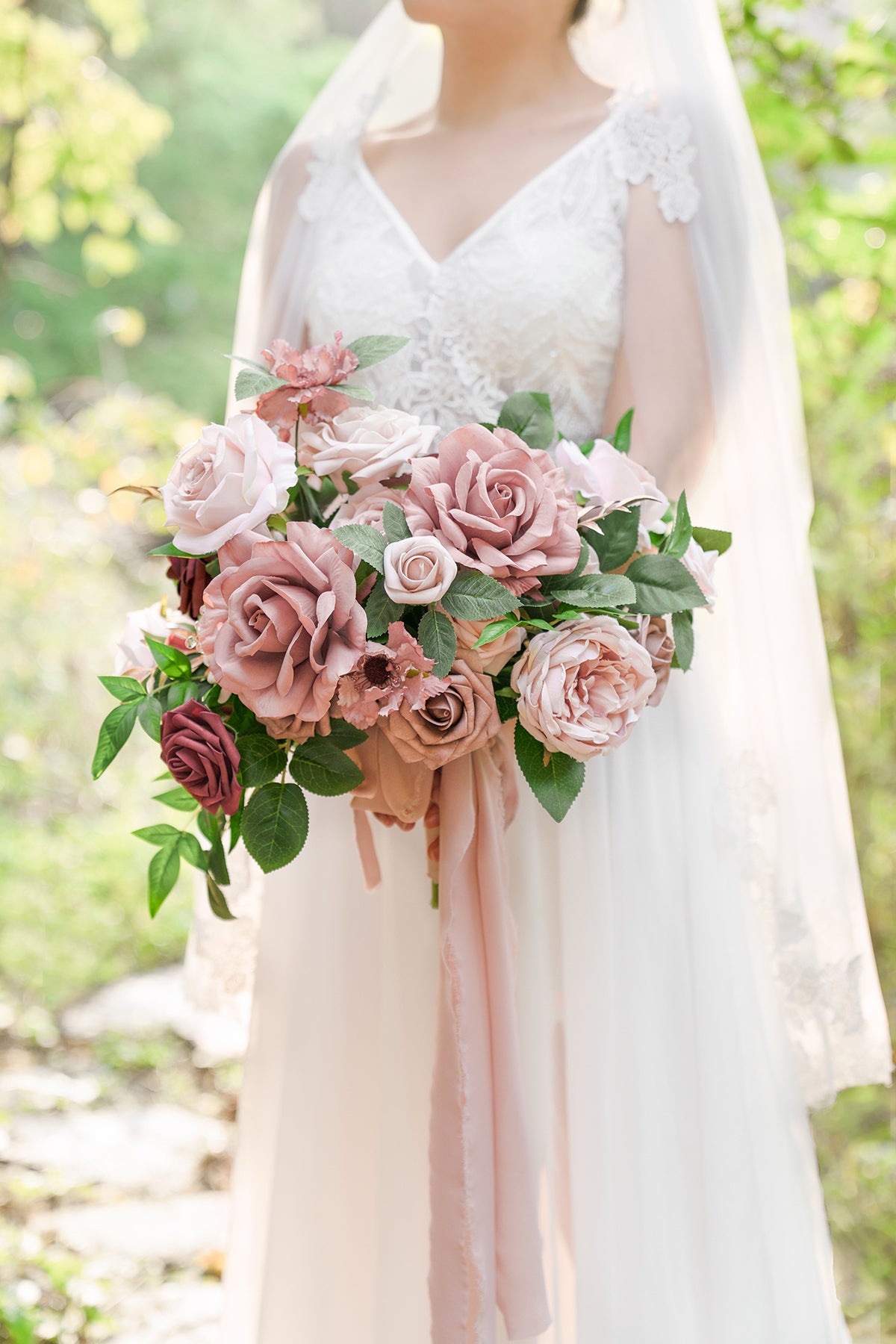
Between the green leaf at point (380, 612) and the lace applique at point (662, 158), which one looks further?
the lace applique at point (662, 158)

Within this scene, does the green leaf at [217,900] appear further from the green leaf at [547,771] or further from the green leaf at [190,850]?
the green leaf at [547,771]

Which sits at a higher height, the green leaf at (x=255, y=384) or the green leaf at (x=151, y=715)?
the green leaf at (x=255, y=384)

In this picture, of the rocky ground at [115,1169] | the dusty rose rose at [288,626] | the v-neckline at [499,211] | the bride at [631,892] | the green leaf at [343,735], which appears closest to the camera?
the dusty rose rose at [288,626]

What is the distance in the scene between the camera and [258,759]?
1022 millimetres

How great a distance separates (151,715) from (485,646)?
332 mm

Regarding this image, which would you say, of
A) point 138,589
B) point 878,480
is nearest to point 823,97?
point 878,480

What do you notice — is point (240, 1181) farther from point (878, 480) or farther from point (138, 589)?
point (138, 589)

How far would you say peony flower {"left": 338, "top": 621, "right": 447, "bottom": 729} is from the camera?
949 mm

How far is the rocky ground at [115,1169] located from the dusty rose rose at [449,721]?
2.87 ft

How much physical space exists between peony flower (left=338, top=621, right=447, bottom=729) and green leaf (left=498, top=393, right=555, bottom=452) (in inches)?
11.3

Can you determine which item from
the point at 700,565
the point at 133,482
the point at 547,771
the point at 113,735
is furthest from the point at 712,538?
the point at 133,482

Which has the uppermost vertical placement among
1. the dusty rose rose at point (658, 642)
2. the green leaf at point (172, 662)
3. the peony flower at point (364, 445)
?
the peony flower at point (364, 445)

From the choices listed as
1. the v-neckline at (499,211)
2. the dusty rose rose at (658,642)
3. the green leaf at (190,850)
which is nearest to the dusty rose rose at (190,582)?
the green leaf at (190,850)

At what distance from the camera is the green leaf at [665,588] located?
3.43ft
